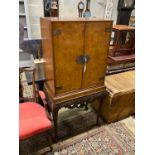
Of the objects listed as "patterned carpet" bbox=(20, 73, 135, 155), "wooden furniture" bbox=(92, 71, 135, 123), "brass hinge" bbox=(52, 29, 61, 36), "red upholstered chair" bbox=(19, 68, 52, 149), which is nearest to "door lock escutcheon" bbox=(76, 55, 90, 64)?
"brass hinge" bbox=(52, 29, 61, 36)

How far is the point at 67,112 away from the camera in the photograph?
221 centimetres

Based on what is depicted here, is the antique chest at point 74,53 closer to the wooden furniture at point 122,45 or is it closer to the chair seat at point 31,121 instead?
the chair seat at point 31,121

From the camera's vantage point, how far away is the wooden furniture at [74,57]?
1.23 meters

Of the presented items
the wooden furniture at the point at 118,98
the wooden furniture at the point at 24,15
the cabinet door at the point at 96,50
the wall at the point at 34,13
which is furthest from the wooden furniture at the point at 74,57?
the wall at the point at 34,13

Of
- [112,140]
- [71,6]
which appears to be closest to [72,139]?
[112,140]

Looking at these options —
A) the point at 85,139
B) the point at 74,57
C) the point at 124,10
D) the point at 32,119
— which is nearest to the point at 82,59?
the point at 74,57

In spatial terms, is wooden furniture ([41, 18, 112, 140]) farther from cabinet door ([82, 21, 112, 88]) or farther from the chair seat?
the chair seat

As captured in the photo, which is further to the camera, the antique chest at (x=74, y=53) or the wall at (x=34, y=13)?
the wall at (x=34, y=13)

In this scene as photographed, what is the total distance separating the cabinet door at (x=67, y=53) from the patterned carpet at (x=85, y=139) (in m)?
0.67

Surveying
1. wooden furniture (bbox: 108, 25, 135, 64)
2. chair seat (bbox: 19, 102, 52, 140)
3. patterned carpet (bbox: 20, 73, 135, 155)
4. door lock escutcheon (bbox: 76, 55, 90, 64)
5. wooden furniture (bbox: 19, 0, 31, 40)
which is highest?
wooden furniture (bbox: 19, 0, 31, 40)

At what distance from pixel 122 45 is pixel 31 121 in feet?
4.68

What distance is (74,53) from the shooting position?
1.35 m

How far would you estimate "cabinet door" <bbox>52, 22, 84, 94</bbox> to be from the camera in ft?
3.98

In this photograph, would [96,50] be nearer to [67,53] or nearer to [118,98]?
[67,53]
